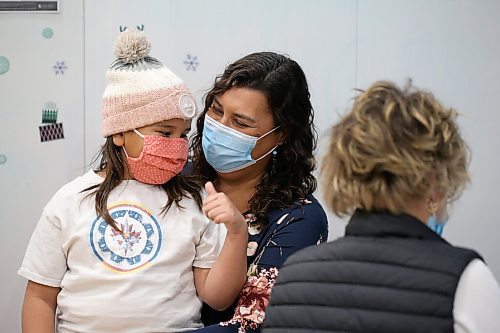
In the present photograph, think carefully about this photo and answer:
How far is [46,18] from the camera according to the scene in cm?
260

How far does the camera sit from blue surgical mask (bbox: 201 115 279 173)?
200 centimetres

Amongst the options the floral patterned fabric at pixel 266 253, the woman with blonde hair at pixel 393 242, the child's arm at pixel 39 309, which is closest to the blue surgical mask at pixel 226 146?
the floral patterned fabric at pixel 266 253

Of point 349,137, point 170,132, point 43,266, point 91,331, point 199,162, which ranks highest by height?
point 349,137

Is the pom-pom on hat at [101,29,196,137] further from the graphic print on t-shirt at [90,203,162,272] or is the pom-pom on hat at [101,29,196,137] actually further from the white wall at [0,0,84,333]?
the white wall at [0,0,84,333]

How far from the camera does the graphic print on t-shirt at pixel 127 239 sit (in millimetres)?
1806

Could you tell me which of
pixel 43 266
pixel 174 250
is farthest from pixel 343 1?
pixel 43 266

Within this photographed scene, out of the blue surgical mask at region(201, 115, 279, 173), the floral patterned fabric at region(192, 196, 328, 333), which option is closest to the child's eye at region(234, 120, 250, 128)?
the blue surgical mask at region(201, 115, 279, 173)

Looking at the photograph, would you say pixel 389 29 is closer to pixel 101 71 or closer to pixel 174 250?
pixel 101 71

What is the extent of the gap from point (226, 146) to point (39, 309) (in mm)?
671

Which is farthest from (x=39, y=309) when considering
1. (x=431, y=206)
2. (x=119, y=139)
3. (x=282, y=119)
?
(x=431, y=206)

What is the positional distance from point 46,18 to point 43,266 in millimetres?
1131

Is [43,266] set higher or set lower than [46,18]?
lower

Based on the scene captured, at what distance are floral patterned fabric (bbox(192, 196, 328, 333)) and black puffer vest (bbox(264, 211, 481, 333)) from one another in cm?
52

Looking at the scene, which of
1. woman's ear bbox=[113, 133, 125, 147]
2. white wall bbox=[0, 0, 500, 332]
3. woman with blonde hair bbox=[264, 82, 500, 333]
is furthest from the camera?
white wall bbox=[0, 0, 500, 332]
